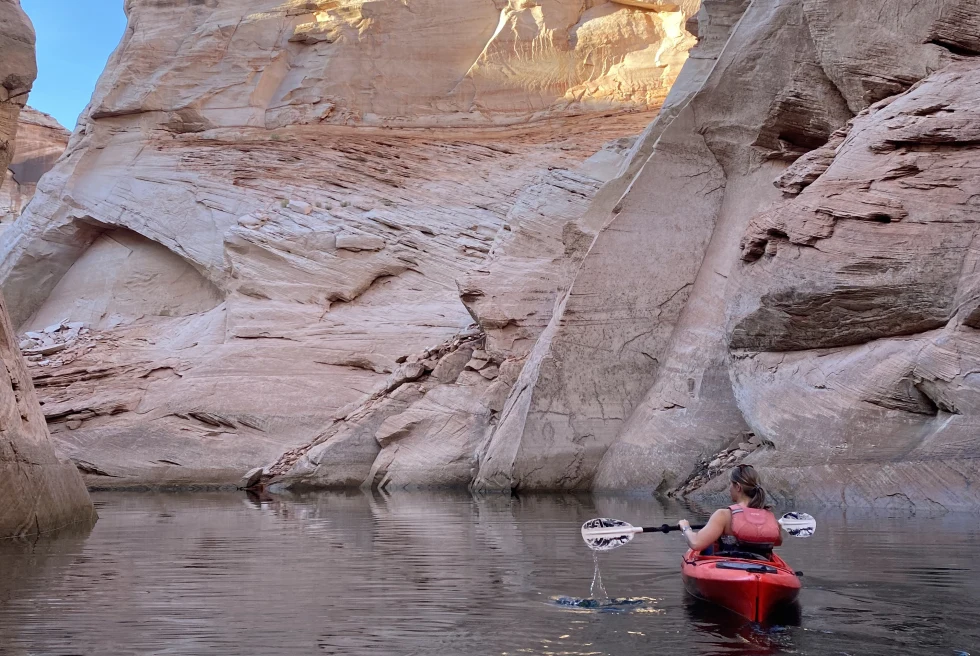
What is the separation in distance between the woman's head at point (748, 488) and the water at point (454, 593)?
2.33ft

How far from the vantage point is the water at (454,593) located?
603cm

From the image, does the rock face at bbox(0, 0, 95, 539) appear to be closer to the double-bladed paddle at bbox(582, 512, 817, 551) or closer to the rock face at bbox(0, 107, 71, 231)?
the double-bladed paddle at bbox(582, 512, 817, 551)

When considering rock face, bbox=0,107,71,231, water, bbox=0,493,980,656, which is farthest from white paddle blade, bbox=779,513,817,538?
rock face, bbox=0,107,71,231

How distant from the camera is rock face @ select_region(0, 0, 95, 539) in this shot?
39.5 ft

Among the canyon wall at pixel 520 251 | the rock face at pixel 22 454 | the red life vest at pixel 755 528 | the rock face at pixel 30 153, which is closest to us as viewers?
the red life vest at pixel 755 528

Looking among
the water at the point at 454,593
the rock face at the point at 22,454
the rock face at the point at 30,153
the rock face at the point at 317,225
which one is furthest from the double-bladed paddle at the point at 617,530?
the rock face at the point at 30,153

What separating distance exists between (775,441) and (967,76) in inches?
236

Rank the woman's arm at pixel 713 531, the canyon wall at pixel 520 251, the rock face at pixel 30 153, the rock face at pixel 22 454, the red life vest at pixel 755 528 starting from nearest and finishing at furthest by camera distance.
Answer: the red life vest at pixel 755 528, the woman's arm at pixel 713 531, the rock face at pixel 22 454, the canyon wall at pixel 520 251, the rock face at pixel 30 153

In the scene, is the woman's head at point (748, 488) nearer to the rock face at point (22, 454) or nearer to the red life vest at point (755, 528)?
the red life vest at point (755, 528)

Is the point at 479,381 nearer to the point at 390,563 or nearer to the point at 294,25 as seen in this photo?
the point at 390,563

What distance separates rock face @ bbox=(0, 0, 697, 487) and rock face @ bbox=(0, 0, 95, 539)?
9.06 metres

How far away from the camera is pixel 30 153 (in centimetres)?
5309

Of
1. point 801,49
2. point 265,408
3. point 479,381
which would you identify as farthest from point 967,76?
point 265,408

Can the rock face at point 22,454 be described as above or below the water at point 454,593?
above
